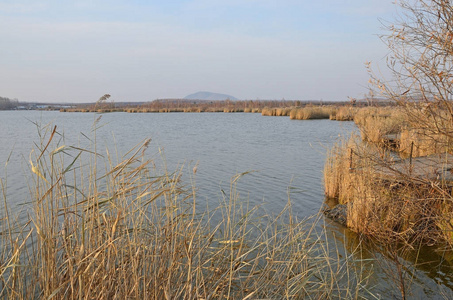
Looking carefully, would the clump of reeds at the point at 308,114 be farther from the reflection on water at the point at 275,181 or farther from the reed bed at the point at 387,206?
the reed bed at the point at 387,206

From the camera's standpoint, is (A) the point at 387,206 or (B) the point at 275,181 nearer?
(A) the point at 387,206

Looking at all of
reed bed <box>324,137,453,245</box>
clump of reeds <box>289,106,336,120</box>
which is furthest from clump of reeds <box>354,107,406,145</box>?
clump of reeds <box>289,106,336,120</box>

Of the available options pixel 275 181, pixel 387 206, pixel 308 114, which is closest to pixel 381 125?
pixel 275 181

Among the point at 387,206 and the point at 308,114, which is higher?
the point at 308,114

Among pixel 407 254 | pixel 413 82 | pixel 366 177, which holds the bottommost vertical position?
Result: pixel 407 254

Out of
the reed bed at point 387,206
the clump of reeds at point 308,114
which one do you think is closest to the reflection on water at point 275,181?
the reed bed at point 387,206

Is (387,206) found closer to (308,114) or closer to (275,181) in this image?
(275,181)

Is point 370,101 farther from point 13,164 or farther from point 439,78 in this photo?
point 13,164

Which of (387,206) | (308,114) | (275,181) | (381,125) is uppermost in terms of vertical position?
(381,125)

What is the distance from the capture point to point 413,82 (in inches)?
154

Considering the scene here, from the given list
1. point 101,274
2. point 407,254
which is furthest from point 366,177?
point 101,274

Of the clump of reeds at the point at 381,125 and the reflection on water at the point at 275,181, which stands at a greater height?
the clump of reeds at the point at 381,125

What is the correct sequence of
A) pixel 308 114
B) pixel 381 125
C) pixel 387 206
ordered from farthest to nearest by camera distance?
pixel 308 114 → pixel 381 125 → pixel 387 206

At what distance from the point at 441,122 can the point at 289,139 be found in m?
13.9
